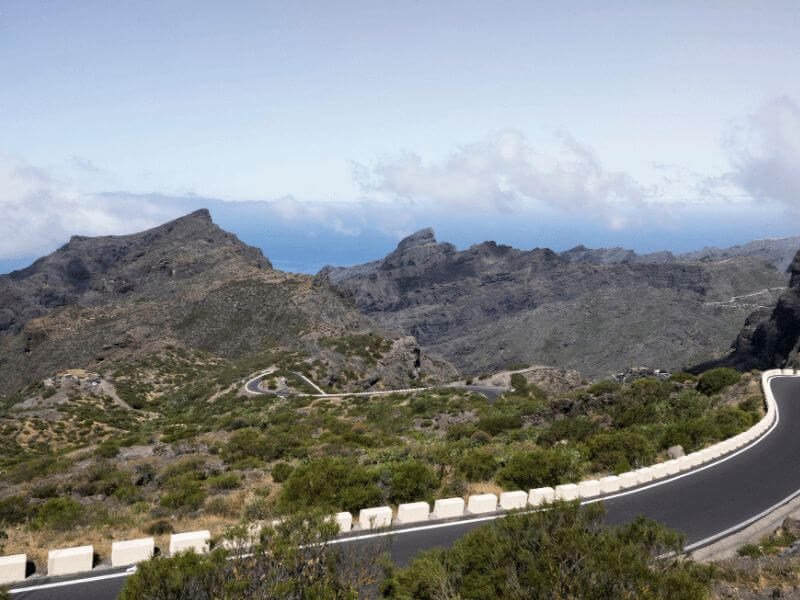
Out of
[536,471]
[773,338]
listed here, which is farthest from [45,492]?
[773,338]

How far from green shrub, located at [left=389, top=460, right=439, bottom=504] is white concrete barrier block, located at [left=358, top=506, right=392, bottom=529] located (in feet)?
5.58

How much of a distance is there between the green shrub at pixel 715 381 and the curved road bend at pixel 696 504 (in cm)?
1312

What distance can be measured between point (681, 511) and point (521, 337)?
183221mm

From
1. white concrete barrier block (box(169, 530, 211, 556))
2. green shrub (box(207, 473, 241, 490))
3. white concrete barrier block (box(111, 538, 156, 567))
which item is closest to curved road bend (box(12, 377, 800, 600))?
white concrete barrier block (box(111, 538, 156, 567))

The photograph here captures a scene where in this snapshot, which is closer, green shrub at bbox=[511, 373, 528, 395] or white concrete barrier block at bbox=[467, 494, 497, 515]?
white concrete barrier block at bbox=[467, 494, 497, 515]

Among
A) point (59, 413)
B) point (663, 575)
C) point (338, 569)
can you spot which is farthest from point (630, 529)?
point (59, 413)

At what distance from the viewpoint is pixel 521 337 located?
192250 millimetres

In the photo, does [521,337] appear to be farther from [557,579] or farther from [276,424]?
[557,579]

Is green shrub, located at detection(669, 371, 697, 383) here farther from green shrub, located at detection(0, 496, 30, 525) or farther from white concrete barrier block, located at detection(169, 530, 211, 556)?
green shrub, located at detection(0, 496, 30, 525)

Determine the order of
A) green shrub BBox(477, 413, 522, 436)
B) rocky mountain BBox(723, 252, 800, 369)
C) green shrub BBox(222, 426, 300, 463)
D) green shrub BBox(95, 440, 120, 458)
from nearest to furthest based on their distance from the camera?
green shrub BBox(222, 426, 300, 463)
green shrub BBox(95, 440, 120, 458)
green shrub BBox(477, 413, 522, 436)
rocky mountain BBox(723, 252, 800, 369)

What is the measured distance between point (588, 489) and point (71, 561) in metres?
11.8

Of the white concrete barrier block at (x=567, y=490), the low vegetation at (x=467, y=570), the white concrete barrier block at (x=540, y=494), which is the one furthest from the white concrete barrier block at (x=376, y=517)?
the white concrete barrier block at (x=567, y=490)

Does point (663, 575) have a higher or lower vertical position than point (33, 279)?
lower

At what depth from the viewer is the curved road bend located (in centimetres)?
1008
